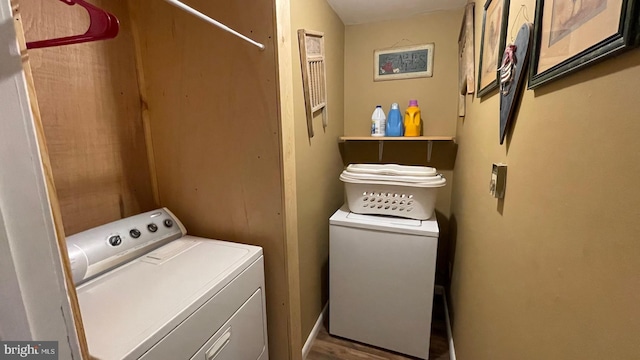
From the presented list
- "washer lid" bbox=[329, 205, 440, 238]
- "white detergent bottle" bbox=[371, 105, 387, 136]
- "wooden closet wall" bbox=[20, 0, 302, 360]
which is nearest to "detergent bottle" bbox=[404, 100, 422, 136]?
"white detergent bottle" bbox=[371, 105, 387, 136]

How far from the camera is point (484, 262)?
1.03m

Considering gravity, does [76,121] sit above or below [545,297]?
above

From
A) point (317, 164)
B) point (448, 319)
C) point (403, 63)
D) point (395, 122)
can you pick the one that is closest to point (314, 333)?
point (448, 319)

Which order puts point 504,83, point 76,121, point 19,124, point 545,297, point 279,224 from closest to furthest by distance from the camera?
point 19,124 → point 545,297 → point 504,83 → point 76,121 → point 279,224

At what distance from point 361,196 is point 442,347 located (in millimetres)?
1155

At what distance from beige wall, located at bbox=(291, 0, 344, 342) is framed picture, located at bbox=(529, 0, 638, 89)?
40.3 inches

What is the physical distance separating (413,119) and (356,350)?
67.1 inches

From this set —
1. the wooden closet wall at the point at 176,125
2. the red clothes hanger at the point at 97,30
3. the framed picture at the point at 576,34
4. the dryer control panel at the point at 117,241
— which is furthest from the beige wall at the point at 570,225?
the dryer control panel at the point at 117,241

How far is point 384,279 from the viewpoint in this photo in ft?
5.40

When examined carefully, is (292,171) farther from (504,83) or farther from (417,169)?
(417,169)

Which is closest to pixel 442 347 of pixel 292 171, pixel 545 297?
pixel 545 297

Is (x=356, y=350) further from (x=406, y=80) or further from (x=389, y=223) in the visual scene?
(x=406, y=80)

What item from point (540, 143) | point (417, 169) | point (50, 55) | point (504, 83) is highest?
point (50, 55)

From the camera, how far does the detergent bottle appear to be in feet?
6.68
